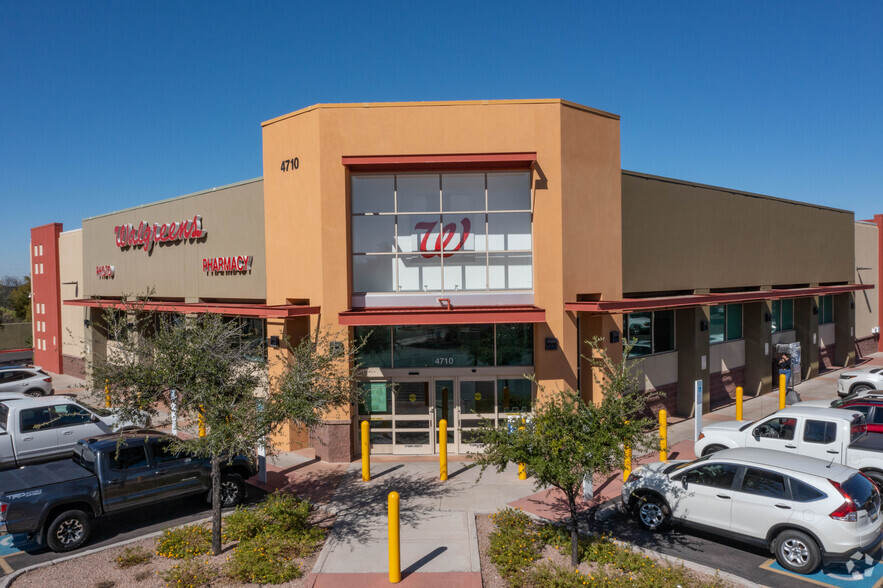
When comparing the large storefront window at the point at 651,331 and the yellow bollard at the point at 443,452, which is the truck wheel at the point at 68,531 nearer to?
the yellow bollard at the point at 443,452

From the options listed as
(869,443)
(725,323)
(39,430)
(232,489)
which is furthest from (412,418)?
(725,323)

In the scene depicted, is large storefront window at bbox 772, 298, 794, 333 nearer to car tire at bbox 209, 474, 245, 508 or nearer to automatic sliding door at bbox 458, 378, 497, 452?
automatic sliding door at bbox 458, 378, 497, 452

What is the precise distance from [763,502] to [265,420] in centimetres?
773

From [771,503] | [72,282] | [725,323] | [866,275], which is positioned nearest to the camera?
[771,503]

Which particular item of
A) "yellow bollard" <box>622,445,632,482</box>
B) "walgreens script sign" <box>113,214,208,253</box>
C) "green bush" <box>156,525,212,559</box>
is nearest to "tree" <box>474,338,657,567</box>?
"yellow bollard" <box>622,445,632,482</box>

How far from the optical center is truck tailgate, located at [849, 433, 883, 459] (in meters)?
12.0

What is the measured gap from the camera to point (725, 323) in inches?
862

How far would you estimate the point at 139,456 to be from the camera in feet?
36.2

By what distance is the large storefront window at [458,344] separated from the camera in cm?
1519

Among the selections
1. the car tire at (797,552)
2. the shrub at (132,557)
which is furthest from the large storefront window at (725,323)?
the shrub at (132,557)

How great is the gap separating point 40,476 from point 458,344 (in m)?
9.07

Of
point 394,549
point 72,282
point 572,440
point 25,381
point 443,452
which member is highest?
point 72,282

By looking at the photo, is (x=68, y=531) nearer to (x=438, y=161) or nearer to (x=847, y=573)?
(x=438, y=161)

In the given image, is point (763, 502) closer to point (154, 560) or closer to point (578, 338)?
point (578, 338)
